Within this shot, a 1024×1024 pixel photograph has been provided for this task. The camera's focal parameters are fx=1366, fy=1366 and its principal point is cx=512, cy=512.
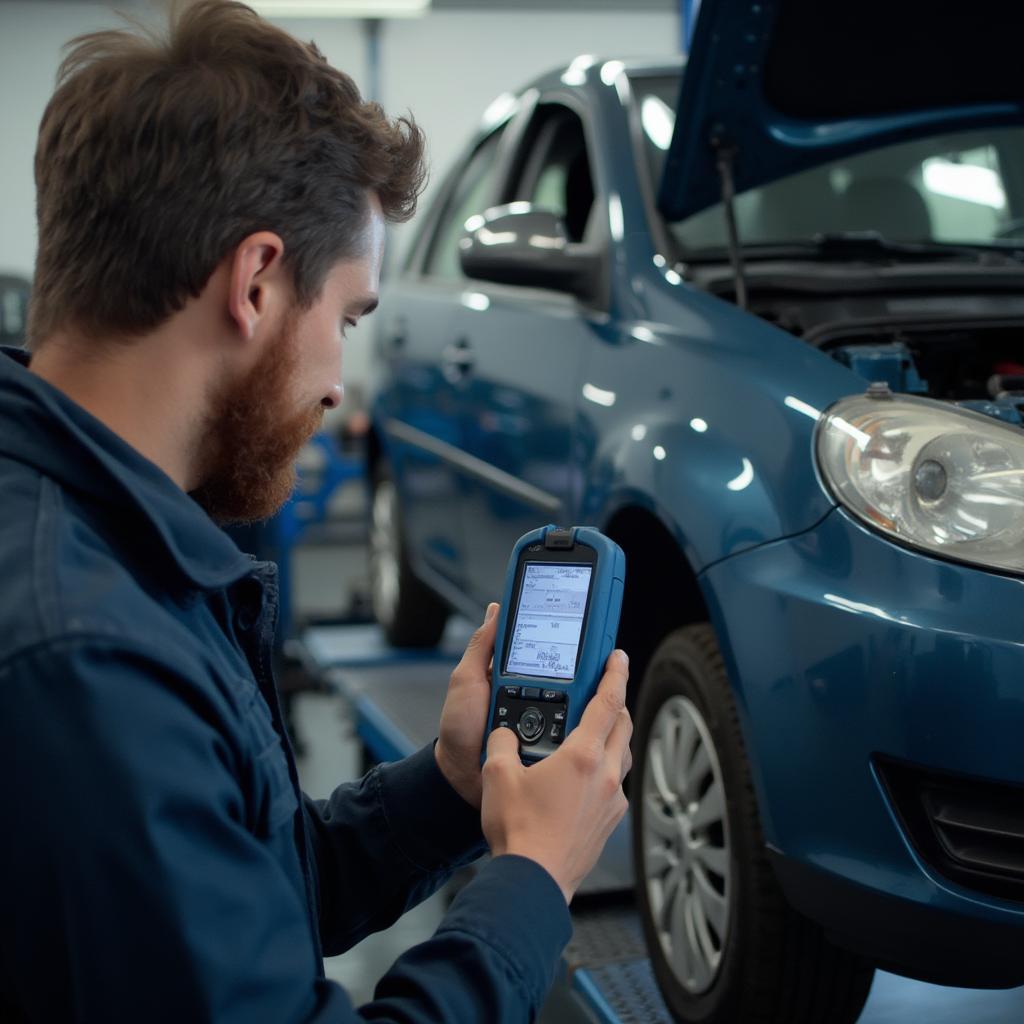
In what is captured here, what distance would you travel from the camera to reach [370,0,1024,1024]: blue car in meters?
1.53

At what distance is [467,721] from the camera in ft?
4.18

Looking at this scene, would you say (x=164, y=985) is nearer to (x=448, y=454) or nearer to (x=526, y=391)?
(x=526, y=391)

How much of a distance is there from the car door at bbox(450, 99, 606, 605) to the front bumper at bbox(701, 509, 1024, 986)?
2.49ft

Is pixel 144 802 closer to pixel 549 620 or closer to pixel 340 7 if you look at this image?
pixel 549 620

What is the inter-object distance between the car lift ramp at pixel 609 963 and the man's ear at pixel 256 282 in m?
0.98

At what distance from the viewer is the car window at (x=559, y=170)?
2.87m

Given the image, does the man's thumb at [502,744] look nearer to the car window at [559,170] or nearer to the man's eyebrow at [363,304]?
the man's eyebrow at [363,304]

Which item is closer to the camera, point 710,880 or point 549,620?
point 549,620

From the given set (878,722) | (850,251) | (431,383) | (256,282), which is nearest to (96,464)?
(256,282)

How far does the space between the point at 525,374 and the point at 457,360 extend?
0.46 meters

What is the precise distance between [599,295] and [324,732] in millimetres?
2310

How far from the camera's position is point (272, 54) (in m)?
1.03

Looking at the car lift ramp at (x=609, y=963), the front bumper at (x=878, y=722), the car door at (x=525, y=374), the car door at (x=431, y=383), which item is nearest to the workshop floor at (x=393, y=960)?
the car lift ramp at (x=609, y=963)

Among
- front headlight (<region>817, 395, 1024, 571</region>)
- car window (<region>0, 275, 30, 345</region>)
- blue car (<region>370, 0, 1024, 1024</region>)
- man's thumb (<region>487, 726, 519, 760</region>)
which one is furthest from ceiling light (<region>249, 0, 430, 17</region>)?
man's thumb (<region>487, 726, 519, 760</region>)
